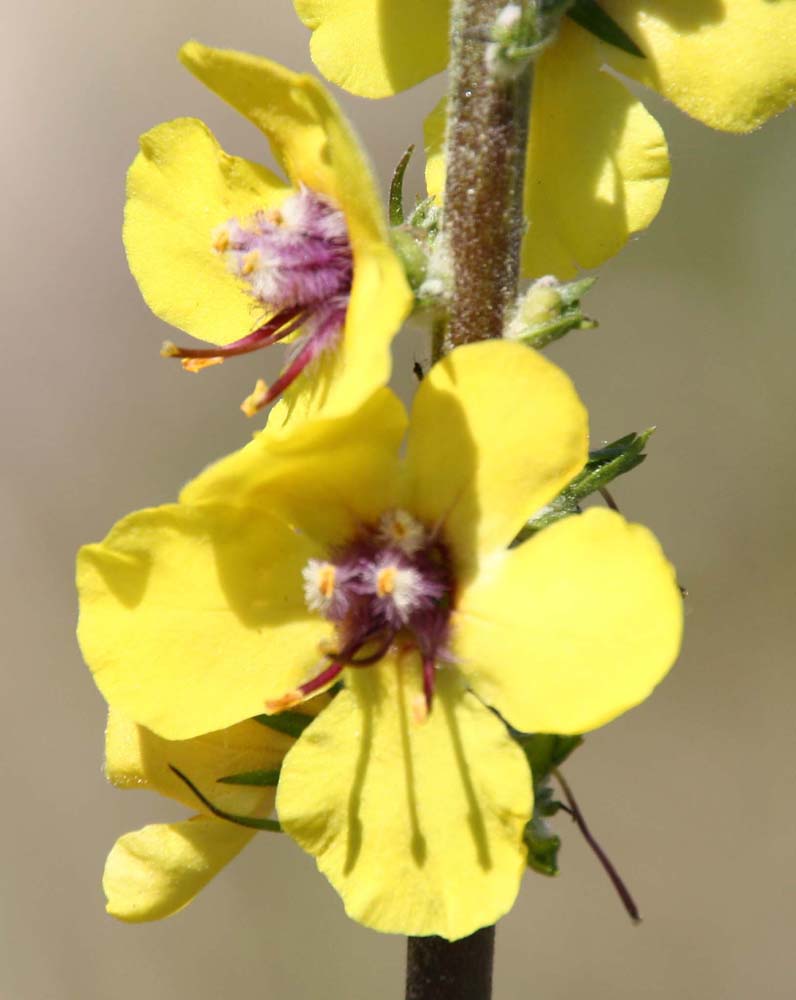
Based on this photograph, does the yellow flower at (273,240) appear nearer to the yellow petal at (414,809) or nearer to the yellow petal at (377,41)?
the yellow petal at (377,41)

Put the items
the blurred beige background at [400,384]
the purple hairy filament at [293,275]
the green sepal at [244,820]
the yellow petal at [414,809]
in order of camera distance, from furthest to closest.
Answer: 1. the blurred beige background at [400,384]
2. the green sepal at [244,820]
3. the purple hairy filament at [293,275]
4. the yellow petal at [414,809]

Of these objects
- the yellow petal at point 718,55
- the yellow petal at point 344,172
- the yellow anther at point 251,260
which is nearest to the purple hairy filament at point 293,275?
the yellow anther at point 251,260

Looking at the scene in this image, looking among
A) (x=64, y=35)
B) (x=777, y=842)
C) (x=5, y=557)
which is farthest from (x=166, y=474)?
(x=777, y=842)

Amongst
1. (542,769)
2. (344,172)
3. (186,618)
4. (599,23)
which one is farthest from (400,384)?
(344,172)

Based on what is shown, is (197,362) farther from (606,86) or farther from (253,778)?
(606,86)

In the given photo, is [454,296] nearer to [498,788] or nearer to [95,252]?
[498,788]

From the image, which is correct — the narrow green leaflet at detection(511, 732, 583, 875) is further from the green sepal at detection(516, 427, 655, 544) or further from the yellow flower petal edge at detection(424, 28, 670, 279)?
the yellow flower petal edge at detection(424, 28, 670, 279)

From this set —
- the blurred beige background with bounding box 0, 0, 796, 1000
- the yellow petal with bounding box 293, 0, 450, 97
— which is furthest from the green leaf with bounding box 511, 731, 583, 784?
the blurred beige background with bounding box 0, 0, 796, 1000
